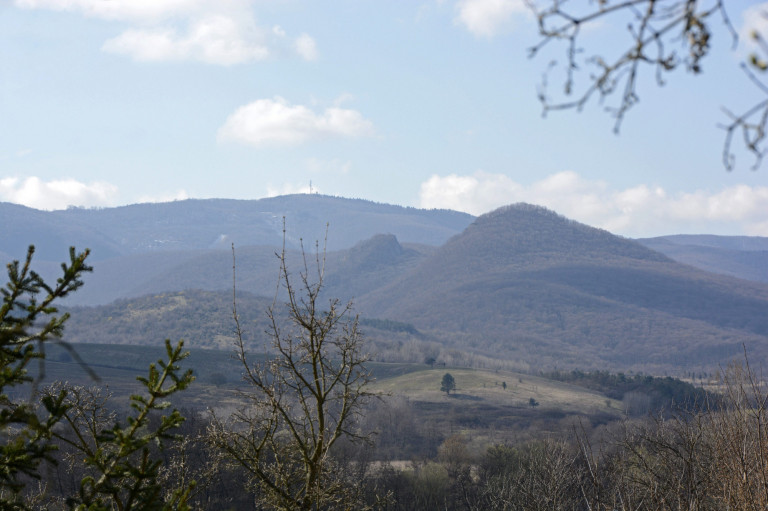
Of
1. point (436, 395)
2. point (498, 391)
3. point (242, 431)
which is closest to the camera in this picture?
point (242, 431)

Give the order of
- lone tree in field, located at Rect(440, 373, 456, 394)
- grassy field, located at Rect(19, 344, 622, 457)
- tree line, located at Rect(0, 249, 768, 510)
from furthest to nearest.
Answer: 1. lone tree in field, located at Rect(440, 373, 456, 394)
2. grassy field, located at Rect(19, 344, 622, 457)
3. tree line, located at Rect(0, 249, 768, 510)

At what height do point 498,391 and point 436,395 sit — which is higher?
point 498,391

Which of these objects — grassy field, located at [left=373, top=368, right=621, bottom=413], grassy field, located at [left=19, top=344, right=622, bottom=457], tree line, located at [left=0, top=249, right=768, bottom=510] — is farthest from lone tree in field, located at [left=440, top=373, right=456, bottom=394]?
tree line, located at [left=0, top=249, right=768, bottom=510]

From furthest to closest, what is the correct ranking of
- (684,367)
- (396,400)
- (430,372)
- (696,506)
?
(684,367)
(430,372)
(396,400)
(696,506)

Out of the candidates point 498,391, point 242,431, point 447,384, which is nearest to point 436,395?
point 447,384

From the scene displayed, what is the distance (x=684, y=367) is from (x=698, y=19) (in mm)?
200693

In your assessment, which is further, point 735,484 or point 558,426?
point 558,426

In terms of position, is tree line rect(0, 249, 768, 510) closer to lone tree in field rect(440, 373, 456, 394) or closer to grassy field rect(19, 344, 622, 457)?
grassy field rect(19, 344, 622, 457)

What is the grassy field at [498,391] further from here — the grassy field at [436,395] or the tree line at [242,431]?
the tree line at [242,431]

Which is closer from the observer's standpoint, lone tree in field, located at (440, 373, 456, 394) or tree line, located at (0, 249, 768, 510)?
tree line, located at (0, 249, 768, 510)

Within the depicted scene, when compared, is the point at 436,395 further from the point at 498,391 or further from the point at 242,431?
the point at 242,431

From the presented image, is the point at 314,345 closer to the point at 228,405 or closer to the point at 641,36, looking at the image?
the point at 641,36

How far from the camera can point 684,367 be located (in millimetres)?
187500

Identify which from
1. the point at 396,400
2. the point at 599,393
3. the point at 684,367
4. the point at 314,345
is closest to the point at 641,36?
the point at 314,345
